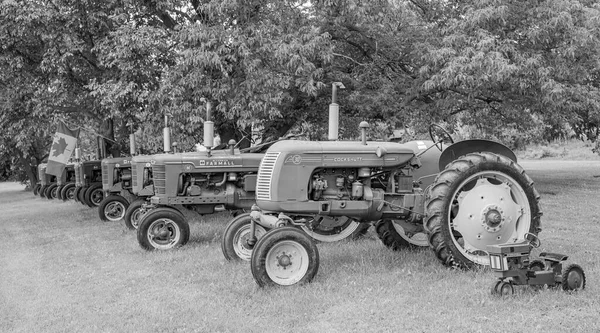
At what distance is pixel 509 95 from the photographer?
1345 centimetres

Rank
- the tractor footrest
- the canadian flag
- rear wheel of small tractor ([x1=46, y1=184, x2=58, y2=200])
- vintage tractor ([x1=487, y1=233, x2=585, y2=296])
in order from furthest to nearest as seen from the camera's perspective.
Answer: rear wheel of small tractor ([x1=46, y1=184, x2=58, y2=200]), the canadian flag, the tractor footrest, vintage tractor ([x1=487, y1=233, x2=585, y2=296])

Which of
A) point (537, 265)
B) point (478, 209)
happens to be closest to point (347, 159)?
point (478, 209)

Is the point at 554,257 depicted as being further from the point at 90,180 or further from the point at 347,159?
the point at 90,180

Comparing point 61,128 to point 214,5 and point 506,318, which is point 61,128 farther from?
point 506,318

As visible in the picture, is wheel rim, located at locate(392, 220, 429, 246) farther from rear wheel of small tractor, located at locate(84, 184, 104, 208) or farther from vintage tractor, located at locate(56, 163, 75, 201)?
vintage tractor, located at locate(56, 163, 75, 201)

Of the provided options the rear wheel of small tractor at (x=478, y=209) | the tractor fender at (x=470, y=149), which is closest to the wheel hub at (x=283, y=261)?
the rear wheel of small tractor at (x=478, y=209)

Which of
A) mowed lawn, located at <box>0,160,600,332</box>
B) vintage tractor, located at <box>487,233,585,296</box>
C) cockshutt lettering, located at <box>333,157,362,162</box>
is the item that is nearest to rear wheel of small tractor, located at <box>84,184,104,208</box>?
mowed lawn, located at <box>0,160,600,332</box>

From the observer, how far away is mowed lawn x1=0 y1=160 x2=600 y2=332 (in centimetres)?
418

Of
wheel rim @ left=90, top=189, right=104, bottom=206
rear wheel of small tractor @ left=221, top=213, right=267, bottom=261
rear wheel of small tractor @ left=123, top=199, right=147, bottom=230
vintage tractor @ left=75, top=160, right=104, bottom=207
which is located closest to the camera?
rear wheel of small tractor @ left=221, top=213, right=267, bottom=261

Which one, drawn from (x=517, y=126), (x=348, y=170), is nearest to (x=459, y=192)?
(x=348, y=170)

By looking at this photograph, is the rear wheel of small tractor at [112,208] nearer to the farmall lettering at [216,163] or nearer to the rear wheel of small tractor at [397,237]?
the farmall lettering at [216,163]

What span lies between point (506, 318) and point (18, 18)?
1172 cm

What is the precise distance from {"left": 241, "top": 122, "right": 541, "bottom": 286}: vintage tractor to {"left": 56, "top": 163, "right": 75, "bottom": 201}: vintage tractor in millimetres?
15276

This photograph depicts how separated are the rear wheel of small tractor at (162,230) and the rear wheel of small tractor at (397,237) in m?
2.83
